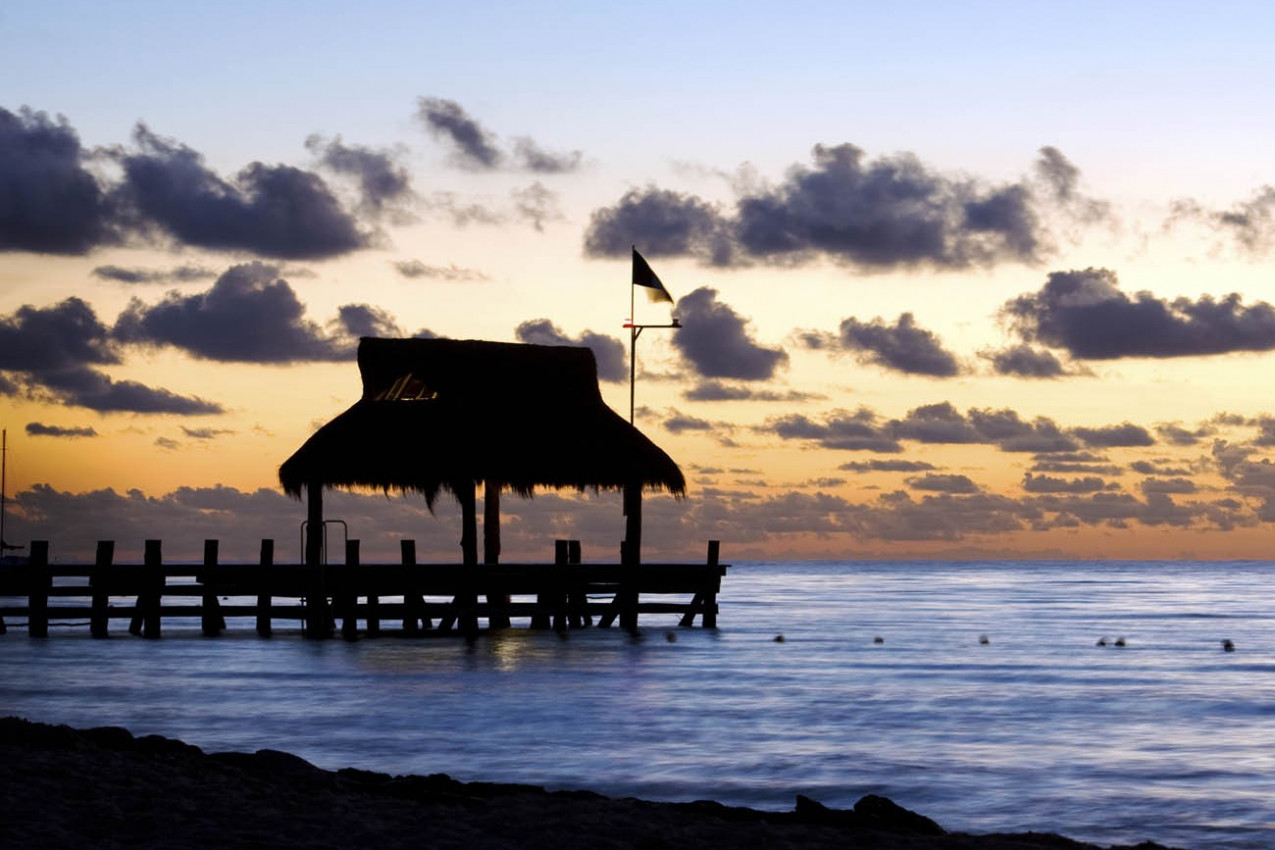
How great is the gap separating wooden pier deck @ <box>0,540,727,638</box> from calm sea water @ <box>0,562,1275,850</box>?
0.66m

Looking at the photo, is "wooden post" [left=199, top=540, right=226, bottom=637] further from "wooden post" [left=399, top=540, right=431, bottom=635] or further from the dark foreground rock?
the dark foreground rock

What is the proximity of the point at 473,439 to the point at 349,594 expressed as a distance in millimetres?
4064

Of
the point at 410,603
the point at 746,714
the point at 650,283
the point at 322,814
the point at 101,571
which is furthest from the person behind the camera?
the point at 650,283

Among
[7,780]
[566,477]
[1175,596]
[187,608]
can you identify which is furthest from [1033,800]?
[1175,596]

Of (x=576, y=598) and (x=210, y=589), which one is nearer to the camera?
(x=210, y=589)

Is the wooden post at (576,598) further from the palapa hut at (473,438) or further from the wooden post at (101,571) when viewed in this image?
the wooden post at (101,571)

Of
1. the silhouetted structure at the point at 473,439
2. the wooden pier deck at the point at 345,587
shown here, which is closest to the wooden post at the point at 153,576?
the wooden pier deck at the point at 345,587

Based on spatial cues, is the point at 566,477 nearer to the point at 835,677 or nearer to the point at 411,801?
the point at 835,677

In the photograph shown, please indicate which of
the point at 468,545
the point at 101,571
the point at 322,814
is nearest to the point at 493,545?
the point at 468,545

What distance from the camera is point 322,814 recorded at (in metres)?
10.4

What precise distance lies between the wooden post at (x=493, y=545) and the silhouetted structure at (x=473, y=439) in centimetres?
4

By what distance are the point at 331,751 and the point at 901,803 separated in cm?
692

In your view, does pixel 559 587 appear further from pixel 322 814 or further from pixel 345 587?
pixel 322 814

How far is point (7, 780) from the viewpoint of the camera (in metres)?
10.2
